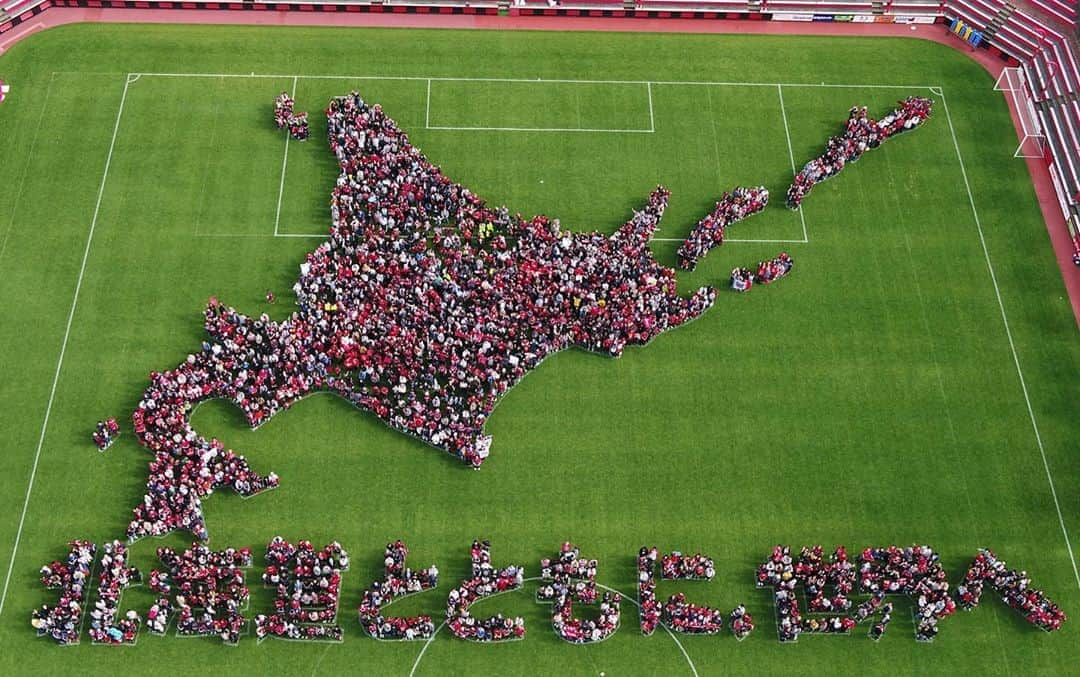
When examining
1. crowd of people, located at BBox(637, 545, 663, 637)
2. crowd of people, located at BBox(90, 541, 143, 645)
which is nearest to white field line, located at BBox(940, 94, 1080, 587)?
crowd of people, located at BBox(637, 545, 663, 637)

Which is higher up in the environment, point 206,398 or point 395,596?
point 206,398

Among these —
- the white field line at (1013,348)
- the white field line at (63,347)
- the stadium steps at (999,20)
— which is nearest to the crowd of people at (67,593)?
the white field line at (63,347)

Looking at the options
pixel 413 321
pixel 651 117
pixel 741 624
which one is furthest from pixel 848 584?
pixel 651 117

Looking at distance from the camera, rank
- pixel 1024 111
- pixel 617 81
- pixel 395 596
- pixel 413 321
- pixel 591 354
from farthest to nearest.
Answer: pixel 617 81 → pixel 1024 111 → pixel 591 354 → pixel 413 321 → pixel 395 596

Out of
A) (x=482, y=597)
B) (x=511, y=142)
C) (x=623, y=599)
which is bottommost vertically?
(x=623, y=599)

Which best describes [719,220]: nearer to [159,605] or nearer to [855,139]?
[855,139]

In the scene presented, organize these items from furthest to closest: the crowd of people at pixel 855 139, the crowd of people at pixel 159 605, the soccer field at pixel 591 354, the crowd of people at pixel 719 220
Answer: the crowd of people at pixel 855 139 < the crowd of people at pixel 719 220 < the soccer field at pixel 591 354 < the crowd of people at pixel 159 605

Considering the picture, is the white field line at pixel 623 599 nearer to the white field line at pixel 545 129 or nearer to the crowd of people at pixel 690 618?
the crowd of people at pixel 690 618
